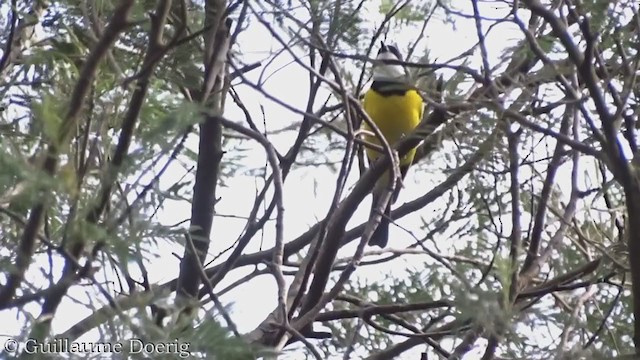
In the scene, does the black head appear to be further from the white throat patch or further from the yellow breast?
the yellow breast

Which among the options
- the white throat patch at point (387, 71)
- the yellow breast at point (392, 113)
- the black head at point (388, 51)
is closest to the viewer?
the white throat patch at point (387, 71)

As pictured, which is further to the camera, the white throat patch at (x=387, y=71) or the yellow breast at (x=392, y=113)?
the yellow breast at (x=392, y=113)

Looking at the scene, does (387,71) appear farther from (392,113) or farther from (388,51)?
(392,113)

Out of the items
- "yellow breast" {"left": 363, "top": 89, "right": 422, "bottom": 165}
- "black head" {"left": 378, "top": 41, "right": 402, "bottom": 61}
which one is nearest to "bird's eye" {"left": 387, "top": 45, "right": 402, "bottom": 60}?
"black head" {"left": 378, "top": 41, "right": 402, "bottom": 61}

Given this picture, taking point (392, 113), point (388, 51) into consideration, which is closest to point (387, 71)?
point (388, 51)

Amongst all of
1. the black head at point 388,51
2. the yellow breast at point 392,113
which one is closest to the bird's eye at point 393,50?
the black head at point 388,51

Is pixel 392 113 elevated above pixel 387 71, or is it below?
above

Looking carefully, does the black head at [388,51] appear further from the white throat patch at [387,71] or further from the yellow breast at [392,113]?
the yellow breast at [392,113]

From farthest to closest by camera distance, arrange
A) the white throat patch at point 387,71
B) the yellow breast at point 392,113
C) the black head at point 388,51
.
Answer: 1. the yellow breast at point 392,113
2. the black head at point 388,51
3. the white throat patch at point 387,71

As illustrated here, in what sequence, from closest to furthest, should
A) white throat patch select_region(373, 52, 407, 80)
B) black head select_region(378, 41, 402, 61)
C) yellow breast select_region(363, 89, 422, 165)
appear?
white throat patch select_region(373, 52, 407, 80) → black head select_region(378, 41, 402, 61) → yellow breast select_region(363, 89, 422, 165)

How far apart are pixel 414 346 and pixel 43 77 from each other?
0.83 metres

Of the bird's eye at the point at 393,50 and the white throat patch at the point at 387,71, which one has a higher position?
the bird's eye at the point at 393,50

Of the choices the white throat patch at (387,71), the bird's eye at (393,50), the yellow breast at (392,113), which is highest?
the yellow breast at (392,113)

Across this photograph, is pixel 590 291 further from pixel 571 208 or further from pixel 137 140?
pixel 137 140
